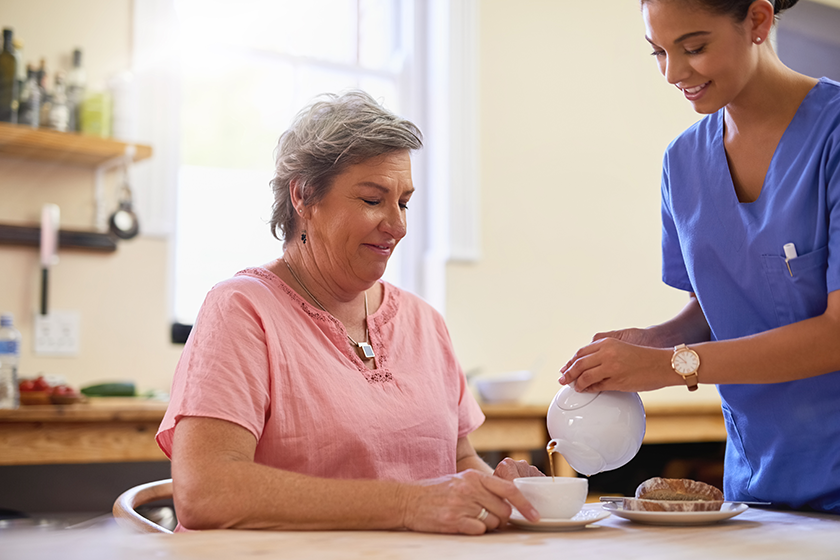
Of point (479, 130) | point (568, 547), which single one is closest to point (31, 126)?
point (479, 130)

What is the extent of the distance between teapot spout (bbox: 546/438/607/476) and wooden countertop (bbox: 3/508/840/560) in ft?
0.44

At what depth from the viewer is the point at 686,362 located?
1.12 metres

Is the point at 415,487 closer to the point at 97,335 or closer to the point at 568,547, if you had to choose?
the point at 568,547

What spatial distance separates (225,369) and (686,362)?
2.17 feet

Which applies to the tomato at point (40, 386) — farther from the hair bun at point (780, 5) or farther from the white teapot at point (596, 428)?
the hair bun at point (780, 5)

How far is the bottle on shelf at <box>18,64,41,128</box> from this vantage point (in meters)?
2.52

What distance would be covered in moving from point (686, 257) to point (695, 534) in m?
0.52

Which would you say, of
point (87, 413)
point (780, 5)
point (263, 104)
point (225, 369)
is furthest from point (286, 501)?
point (263, 104)

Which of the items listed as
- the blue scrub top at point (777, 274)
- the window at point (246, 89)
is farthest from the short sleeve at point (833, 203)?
the window at point (246, 89)

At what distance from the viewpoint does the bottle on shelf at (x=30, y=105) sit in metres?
2.52

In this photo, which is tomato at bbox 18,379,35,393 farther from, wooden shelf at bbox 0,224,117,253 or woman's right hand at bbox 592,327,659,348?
woman's right hand at bbox 592,327,659,348

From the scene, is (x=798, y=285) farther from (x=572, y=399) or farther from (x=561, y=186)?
(x=561, y=186)

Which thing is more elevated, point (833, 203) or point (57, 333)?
point (833, 203)

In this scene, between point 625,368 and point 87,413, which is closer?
point 625,368
